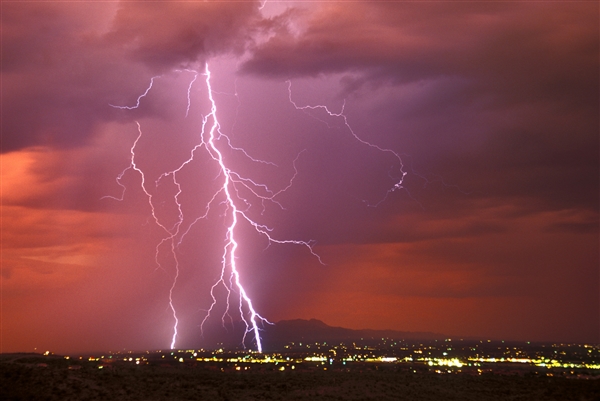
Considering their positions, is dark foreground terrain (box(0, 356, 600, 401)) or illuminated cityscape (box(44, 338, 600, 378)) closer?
dark foreground terrain (box(0, 356, 600, 401))

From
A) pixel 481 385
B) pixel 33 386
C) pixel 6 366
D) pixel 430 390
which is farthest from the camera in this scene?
pixel 481 385

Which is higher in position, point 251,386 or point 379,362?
point 379,362

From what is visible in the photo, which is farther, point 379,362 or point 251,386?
point 379,362

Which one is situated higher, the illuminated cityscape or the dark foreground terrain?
the illuminated cityscape

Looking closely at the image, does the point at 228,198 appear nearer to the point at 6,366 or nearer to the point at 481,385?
the point at 6,366

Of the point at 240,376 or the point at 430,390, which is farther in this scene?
the point at 240,376

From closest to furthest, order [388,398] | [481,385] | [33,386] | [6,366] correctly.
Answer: [33,386]
[6,366]
[388,398]
[481,385]

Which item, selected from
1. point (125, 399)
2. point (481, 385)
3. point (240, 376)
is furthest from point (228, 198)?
point (481, 385)

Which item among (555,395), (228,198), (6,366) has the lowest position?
(555,395)
